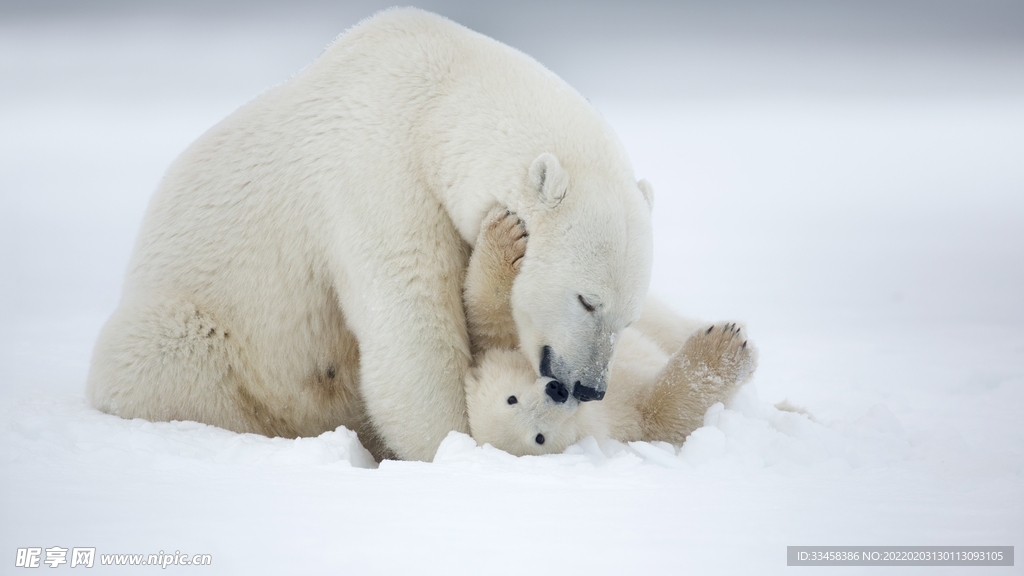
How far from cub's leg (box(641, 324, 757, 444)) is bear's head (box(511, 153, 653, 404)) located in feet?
1.51

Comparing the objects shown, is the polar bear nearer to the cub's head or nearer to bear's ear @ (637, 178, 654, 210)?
the cub's head

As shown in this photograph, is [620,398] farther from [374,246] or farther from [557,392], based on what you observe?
[374,246]

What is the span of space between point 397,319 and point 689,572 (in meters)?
1.75

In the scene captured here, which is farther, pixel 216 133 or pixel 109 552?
pixel 216 133

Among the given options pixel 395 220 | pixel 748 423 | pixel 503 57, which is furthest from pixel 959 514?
pixel 503 57

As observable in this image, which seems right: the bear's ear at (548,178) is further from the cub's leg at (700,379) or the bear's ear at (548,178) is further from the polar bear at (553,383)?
the cub's leg at (700,379)

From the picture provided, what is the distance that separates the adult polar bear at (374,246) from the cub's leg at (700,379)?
18.4 inches

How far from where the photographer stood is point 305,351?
3.55 meters

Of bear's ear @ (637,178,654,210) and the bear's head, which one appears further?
bear's ear @ (637,178,654,210)

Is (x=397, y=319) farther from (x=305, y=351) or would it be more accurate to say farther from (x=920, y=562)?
(x=920, y=562)

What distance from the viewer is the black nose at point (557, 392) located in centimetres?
302

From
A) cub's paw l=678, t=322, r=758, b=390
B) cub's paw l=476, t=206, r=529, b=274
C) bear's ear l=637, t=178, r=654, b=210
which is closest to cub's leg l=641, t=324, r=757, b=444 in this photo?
cub's paw l=678, t=322, r=758, b=390

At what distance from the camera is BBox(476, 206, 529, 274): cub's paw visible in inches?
122

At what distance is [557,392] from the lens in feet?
9.90
